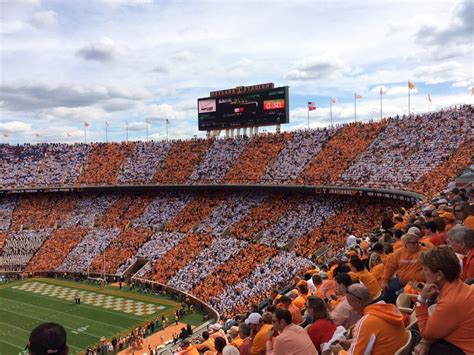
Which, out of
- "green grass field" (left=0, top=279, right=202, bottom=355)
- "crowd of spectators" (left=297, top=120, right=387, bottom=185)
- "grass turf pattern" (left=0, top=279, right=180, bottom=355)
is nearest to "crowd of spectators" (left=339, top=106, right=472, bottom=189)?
"crowd of spectators" (left=297, top=120, right=387, bottom=185)

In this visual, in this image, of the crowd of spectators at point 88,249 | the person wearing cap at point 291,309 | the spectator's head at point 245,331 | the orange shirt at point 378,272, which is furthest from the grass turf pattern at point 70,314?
the orange shirt at point 378,272

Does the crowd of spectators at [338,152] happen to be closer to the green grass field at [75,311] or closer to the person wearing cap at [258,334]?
the green grass field at [75,311]

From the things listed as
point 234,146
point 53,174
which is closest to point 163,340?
point 234,146

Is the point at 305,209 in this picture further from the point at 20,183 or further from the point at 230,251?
the point at 20,183

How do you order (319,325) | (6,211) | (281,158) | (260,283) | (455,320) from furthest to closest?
(6,211) < (281,158) < (260,283) < (319,325) < (455,320)

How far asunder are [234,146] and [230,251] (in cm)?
1755

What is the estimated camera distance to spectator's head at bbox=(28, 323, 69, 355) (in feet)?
9.63

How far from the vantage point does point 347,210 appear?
33.2m

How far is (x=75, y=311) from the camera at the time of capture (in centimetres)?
3036

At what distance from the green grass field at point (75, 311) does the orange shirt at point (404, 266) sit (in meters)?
22.1

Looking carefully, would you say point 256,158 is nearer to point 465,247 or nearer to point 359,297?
point 465,247

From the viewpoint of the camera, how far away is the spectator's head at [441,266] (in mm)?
3385

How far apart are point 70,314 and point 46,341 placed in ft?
98.3

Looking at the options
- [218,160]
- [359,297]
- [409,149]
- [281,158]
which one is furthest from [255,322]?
[218,160]
